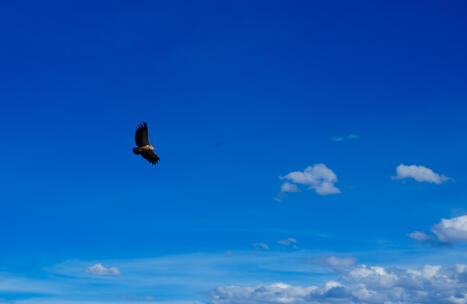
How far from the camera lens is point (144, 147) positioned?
119750 mm

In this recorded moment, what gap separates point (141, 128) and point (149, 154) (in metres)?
4.74

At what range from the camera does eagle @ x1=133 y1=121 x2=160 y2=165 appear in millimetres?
118625

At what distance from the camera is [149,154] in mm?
120438

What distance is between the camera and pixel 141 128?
119 m

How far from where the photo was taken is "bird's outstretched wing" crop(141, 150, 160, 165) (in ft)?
394

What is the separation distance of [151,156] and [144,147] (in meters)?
2.06

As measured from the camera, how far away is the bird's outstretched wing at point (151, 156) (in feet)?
394

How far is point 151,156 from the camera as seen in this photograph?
120750 millimetres

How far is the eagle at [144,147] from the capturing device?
119 meters
